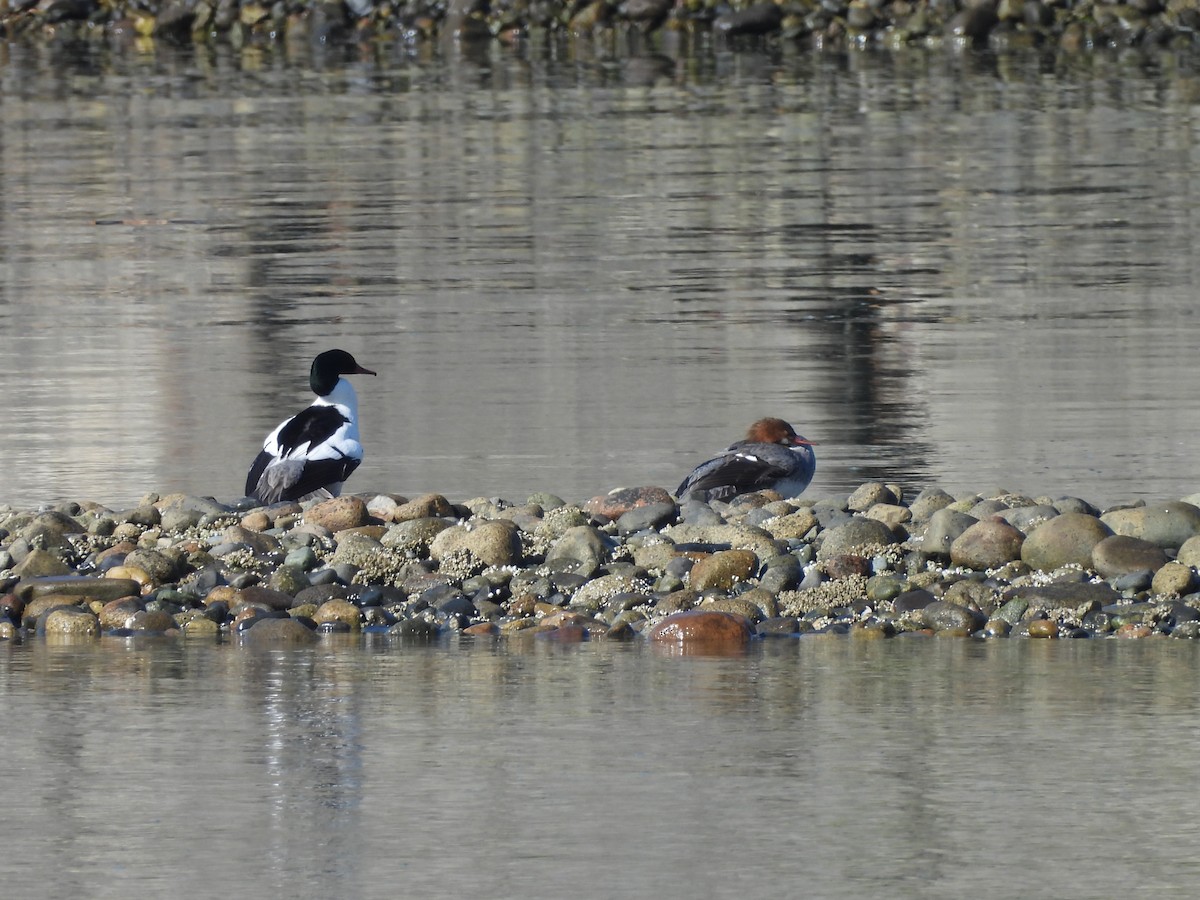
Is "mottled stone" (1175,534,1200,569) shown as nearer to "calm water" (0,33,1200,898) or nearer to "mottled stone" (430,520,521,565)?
"calm water" (0,33,1200,898)

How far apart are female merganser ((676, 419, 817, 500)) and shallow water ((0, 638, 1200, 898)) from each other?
235 centimetres

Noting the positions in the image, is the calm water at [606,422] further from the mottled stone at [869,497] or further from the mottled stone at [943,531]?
the mottled stone at [943,531]

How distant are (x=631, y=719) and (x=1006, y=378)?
21.1 feet

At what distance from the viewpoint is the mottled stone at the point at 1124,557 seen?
303 inches

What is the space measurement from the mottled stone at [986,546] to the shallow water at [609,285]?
1277 millimetres

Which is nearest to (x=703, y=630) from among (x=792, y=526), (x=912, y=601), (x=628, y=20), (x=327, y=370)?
(x=912, y=601)

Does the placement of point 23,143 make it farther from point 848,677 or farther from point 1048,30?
point 848,677

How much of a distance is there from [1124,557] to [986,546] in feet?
1.44

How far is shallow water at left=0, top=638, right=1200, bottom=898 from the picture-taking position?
15.3 feet

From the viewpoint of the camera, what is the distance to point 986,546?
26.2ft

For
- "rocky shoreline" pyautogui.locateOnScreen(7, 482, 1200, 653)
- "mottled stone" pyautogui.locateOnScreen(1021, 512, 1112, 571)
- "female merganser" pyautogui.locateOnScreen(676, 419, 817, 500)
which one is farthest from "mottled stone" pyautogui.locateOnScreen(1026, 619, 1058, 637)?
"female merganser" pyautogui.locateOnScreen(676, 419, 817, 500)

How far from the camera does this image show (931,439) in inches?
416

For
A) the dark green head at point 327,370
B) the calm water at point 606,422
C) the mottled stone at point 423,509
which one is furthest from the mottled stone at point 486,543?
the dark green head at point 327,370

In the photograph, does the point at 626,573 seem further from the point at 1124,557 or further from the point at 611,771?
the point at 611,771
